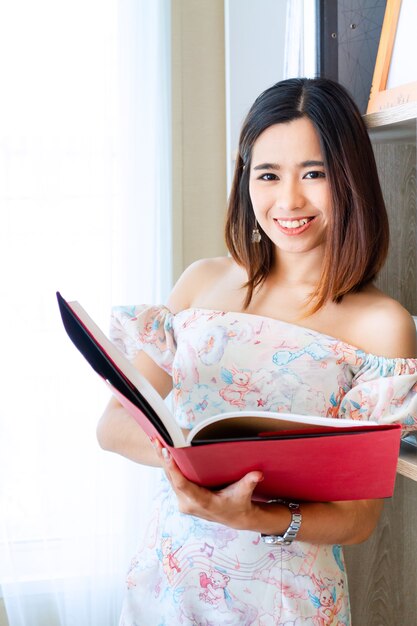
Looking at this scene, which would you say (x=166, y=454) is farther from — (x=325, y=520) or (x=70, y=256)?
(x=70, y=256)

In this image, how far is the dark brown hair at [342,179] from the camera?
1204 millimetres

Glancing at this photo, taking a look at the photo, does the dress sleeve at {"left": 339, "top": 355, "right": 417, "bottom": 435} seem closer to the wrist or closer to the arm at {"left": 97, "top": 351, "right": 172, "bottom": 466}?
the wrist

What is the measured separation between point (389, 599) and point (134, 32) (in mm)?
1615

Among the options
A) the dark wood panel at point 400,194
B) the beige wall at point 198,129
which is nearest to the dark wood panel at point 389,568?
the dark wood panel at point 400,194

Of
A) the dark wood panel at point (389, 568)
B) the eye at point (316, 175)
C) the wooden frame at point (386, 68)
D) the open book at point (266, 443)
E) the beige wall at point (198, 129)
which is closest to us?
the open book at point (266, 443)

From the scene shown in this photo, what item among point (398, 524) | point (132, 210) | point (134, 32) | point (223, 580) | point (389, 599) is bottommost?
→ point (389, 599)

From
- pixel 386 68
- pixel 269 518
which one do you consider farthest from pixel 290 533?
pixel 386 68

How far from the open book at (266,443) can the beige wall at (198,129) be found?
146 cm

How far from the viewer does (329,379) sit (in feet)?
3.95

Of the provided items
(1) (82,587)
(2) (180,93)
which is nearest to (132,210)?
(2) (180,93)

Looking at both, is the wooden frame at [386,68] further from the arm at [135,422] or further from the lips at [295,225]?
the arm at [135,422]

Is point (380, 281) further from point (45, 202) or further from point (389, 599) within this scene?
point (45, 202)

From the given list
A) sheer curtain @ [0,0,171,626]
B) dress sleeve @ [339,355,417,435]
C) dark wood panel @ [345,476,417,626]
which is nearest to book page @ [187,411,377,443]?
dress sleeve @ [339,355,417,435]

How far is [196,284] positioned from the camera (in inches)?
56.1
